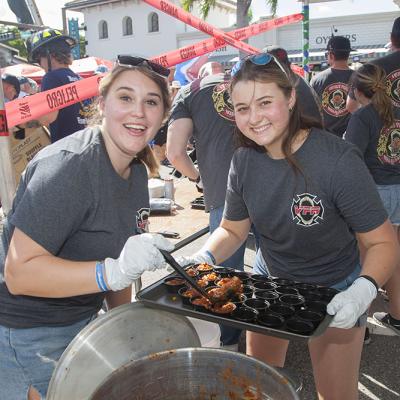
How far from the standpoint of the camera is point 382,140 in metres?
3.22

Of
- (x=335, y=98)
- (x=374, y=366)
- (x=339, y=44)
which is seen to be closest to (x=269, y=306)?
(x=374, y=366)

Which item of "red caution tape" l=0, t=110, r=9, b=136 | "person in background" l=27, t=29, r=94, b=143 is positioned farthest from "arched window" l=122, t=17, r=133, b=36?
"red caution tape" l=0, t=110, r=9, b=136

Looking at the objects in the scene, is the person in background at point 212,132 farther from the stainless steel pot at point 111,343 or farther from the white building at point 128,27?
the white building at point 128,27

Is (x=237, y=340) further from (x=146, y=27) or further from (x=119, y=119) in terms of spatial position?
(x=146, y=27)

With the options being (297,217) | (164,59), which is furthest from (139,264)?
(164,59)

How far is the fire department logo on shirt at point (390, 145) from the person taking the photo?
126 inches

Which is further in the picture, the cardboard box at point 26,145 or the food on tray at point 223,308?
the cardboard box at point 26,145

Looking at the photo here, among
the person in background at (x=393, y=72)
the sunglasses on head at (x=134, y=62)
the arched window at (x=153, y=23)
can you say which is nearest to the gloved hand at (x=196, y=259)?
the sunglasses on head at (x=134, y=62)

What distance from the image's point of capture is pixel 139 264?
147 centimetres

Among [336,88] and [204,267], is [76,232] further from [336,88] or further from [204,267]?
[336,88]

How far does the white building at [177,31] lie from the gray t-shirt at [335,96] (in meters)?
15.2

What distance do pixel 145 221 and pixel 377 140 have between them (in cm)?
209

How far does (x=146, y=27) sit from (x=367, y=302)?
3155 cm

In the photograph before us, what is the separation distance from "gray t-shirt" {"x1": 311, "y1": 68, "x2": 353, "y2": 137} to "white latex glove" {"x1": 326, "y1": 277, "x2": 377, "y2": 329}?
3.46m
